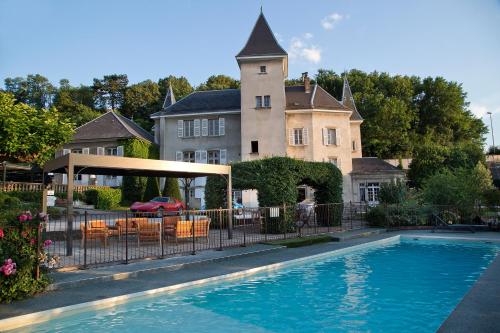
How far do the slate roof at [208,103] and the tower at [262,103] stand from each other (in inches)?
92.4

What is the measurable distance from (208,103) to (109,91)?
3547 centimetres

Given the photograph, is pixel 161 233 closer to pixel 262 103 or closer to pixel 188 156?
pixel 262 103

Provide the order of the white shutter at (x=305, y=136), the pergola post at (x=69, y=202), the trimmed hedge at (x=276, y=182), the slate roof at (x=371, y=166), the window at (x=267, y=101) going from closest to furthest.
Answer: the pergola post at (x=69, y=202)
the trimmed hedge at (x=276, y=182)
the window at (x=267, y=101)
the white shutter at (x=305, y=136)
the slate roof at (x=371, y=166)

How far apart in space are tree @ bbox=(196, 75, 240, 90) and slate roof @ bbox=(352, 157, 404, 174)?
88.3 ft

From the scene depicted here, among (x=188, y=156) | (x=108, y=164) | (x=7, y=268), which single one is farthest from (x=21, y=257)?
(x=188, y=156)

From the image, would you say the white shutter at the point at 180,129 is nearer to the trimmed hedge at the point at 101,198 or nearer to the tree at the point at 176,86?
the trimmed hedge at the point at 101,198

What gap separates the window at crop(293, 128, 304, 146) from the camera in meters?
34.3

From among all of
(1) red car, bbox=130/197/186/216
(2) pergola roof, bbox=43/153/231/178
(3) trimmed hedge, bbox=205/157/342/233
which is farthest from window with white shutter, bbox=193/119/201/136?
(2) pergola roof, bbox=43/153/231/178

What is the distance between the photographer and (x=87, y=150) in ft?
124

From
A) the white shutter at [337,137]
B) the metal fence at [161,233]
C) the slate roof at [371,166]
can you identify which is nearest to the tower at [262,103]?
the white shutter at [337,137]

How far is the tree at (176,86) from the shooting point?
201ft

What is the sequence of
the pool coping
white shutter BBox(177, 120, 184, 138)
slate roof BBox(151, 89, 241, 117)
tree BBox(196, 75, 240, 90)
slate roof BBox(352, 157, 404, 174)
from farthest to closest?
1. tree BBox(196, 75, 240, 90)
2. white shutter BBox(177, 120, 184, 138)
3. slate roof BBox(151, 89, 241, 117)
4. slate roof BBox(352, 157, 404, 174)
5. the pool coping

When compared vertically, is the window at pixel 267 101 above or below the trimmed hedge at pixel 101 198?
above

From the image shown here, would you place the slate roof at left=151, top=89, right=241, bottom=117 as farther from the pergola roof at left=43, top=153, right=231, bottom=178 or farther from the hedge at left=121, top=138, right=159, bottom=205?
the pergola roof at left=43, top=153, right=231, bottom=178
